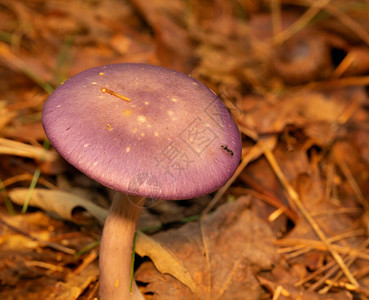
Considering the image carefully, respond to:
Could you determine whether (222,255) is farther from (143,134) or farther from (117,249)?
(143,134)

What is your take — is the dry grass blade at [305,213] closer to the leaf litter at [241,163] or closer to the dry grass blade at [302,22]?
the leaf litter at [241,163]

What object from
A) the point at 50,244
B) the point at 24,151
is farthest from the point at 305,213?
the point at 24,151

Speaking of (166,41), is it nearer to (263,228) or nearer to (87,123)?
(263,228)

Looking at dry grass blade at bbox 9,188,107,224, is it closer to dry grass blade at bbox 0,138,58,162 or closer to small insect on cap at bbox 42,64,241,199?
dry grass blade at bbox 0,138,58,162

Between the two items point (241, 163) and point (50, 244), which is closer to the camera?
point (50, 244)

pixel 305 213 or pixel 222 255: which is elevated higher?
pixel 305 213

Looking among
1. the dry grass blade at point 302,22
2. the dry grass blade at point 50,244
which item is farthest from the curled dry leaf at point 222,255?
the dry grass blade at point 302,22

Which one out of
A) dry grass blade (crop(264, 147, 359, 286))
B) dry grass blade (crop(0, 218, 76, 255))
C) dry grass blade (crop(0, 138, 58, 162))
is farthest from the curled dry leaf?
dry grass blade (crop(0, 138, 58, 162))
